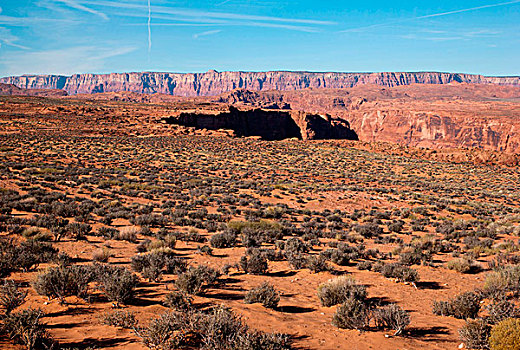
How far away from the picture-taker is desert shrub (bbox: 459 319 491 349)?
5051 millimetres

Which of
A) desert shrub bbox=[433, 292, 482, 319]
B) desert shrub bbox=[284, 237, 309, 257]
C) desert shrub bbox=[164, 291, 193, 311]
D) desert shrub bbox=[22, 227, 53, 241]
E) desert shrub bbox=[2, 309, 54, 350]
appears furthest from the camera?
desert shrub bbox=[284, 237, 309, 257]

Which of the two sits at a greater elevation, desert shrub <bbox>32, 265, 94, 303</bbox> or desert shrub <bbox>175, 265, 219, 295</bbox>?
desert shrub <bbox>32, 265, 94, 303</bbox>

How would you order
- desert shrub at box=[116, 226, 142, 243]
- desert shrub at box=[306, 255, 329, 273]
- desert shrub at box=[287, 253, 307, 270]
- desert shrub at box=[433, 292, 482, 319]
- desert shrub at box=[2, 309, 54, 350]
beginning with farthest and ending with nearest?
1. desert shrub at box=[116, 226, 142, 243]
2. desert shrub at box=[287, 253, 307, 270]
3. desert shrub at box=[306, 255, 329, 273]
4. desert shrub at box=[433, 292, 482, 319]
5. desert shrub at box=[2, 309, 54, 350]

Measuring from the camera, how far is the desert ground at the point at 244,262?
5.20 metres

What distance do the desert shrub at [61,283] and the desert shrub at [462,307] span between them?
7.49 meters

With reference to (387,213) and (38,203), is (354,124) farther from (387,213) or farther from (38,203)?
(38,203)

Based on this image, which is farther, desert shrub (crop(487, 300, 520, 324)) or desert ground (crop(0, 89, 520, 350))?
desert shrub (crop(487, 300, 520, 324))

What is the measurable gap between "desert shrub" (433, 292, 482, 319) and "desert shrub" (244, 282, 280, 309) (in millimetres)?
3594

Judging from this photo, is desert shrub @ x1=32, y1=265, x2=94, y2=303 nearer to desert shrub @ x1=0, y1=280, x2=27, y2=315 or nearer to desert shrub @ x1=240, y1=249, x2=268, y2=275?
desert shrub @ x1=0, y1=280, x2=27, y2=315

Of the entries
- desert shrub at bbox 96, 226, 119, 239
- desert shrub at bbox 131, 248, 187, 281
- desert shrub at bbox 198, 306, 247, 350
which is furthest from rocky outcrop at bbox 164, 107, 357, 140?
desert shrub at bbox 198, 306, 247, 350

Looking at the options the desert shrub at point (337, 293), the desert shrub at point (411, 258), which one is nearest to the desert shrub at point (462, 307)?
the desert shrub at point (337, 293)

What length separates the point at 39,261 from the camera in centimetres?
827

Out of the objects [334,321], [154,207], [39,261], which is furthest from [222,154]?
[334,321]

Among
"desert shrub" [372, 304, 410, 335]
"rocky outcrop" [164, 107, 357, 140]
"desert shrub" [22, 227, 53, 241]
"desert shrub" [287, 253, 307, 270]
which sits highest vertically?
"rocky outcrop" [164, 107, 357, 140]
